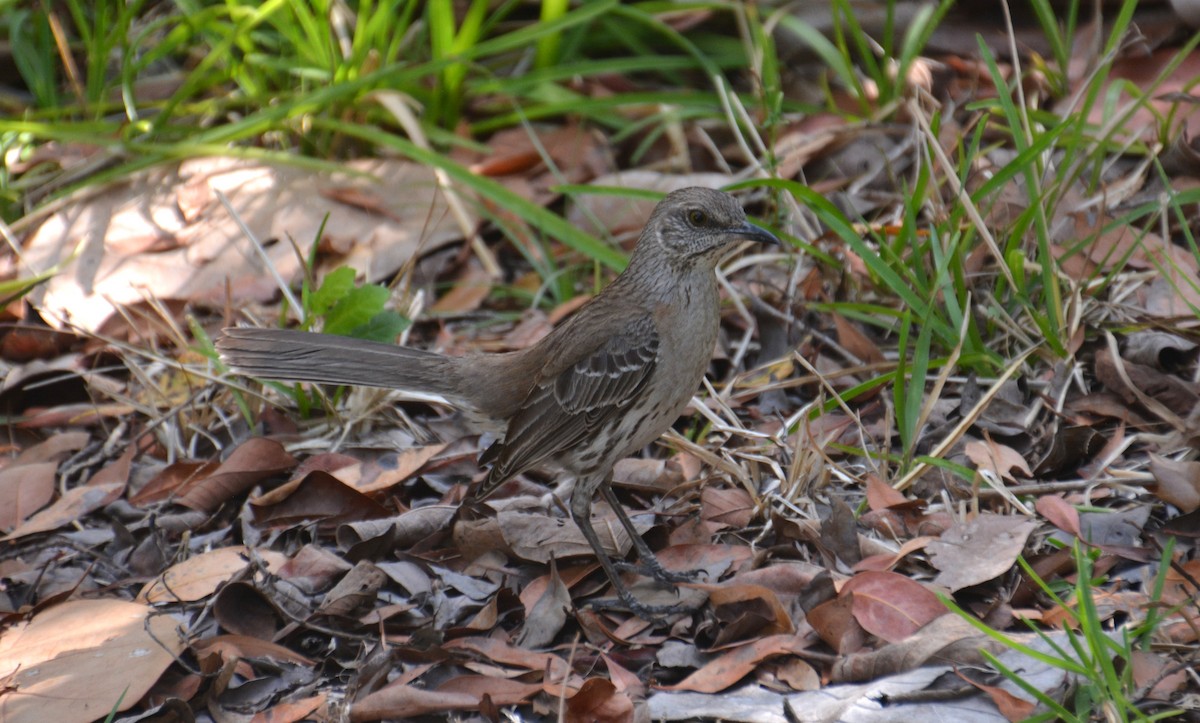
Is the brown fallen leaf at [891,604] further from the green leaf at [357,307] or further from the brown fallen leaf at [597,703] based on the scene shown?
the green leaf at [357,307]

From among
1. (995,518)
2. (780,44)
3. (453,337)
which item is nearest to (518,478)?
(453,337)

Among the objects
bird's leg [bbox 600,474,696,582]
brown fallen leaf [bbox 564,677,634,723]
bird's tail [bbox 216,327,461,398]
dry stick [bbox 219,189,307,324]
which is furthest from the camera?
dry stick [bbox 219,189,307,324]

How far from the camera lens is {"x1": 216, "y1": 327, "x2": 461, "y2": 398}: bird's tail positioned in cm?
513

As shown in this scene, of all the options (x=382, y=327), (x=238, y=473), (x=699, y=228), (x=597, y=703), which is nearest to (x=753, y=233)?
(x=699, y=228)

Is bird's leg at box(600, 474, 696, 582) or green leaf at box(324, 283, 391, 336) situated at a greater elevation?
green leaf at box(324, 283, 391, 336)

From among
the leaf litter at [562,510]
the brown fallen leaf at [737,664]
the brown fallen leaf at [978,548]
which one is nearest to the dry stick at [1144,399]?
the leaf litter at [562,510]

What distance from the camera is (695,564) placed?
15.6 feet

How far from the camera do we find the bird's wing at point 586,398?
195 inches

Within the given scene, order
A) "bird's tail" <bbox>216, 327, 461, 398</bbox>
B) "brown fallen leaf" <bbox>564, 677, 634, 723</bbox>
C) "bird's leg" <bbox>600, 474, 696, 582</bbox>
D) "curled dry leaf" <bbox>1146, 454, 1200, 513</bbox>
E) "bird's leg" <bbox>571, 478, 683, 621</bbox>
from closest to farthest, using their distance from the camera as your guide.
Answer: "brown fallen leaf" <bbox>564, 677, 634, 723</bbox>
"curled dry leaf" <bbox>1146, 454, 1200, 513</bbox>
"bird's leg" <bbox>571, 478, 683, 621</bbox>
"bird's leg" <bbox>600, 474, 696, 582</bbox>
"bird's tail" <bbox>216, 327, 461, 398</bbox>

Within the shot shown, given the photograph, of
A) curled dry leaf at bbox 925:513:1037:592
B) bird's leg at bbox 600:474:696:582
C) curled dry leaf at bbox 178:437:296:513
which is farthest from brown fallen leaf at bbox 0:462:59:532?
curled dry leaf at bbox 925:513:1037:592

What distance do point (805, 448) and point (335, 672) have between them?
6.43 ft

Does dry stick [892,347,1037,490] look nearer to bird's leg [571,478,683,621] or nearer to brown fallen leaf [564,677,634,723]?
bird's leg [571,478,683,621]

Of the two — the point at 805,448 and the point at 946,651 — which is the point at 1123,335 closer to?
the point at 805,448

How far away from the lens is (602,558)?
4727 mm
